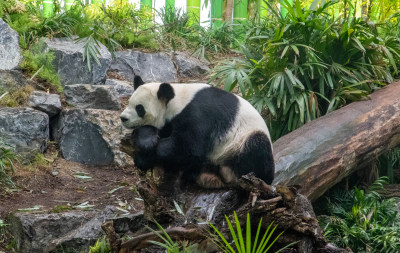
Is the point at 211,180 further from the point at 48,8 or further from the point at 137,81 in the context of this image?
the point at 48,8

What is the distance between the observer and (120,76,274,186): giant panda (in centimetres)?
400

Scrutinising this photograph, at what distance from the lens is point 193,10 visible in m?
11.5

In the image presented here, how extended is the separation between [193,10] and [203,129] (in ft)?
26.0

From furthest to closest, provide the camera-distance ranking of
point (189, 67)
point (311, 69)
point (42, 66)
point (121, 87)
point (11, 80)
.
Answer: point (189, 67) < point (121, 87) < point (42, 66) < point (11, 80) < point (311, 69)

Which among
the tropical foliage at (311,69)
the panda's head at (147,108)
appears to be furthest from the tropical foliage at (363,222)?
the panda's head at (147,108)

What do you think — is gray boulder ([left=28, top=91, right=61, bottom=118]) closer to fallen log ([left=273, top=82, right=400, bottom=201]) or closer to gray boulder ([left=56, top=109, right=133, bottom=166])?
gray boulder ([left=56, top=109, right=133, bottom=166])

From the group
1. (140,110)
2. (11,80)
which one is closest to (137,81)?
(140,110)

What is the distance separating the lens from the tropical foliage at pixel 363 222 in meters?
5.45

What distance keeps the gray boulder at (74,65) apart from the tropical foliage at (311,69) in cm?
215

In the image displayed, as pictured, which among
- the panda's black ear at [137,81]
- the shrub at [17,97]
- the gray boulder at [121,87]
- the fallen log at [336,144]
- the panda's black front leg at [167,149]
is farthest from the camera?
the gray boulder at [121,87]

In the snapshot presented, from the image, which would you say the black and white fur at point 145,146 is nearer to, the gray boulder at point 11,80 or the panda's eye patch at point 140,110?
the panda's eye patch at point 140,110

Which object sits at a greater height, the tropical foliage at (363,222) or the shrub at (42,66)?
the shrub at (42,66)

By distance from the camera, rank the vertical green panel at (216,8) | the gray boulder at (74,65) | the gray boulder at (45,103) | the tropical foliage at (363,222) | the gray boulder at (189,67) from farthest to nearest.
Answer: the vertical green panel at (216,8)
the gray boulder at (189,67)
the gray boulder at (74,65)
the gray boulder at (45,103)
the tropical foliage at (363,222)

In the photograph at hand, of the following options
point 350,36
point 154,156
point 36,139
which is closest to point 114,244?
point 154,156
